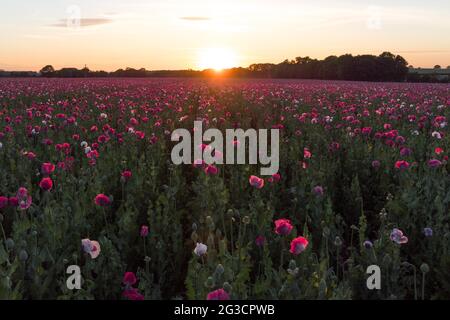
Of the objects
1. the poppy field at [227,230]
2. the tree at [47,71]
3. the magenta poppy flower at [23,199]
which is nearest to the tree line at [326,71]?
the tree at [47,71]

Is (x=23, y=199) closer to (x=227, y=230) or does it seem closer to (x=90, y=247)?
(x=90, y=247)

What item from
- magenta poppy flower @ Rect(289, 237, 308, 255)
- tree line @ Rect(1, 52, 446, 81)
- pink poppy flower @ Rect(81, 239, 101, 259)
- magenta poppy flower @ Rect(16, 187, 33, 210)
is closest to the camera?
magenta poppy flower @ Rect(289, 237, 308, 255)

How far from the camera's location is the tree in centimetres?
6597

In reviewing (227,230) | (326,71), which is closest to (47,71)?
(326,71)

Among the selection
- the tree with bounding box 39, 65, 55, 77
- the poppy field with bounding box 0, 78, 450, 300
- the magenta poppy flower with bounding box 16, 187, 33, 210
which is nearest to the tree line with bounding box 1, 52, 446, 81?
the tree with bounding box 39, 65, 55, 77

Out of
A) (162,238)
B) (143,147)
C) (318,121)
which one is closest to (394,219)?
(162,238)

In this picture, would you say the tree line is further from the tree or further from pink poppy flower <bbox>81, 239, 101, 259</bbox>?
pink poppy flower <bbox>81, 239, 101, 259</bbox>

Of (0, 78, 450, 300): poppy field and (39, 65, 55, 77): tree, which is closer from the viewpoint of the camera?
(0, 78, 450, 300): poppy field

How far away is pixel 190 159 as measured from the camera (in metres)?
7.03

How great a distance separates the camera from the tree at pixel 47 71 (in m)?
66.0

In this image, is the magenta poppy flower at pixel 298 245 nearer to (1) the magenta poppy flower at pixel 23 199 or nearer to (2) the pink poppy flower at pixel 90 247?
(2) the pink poppy flower at pixel 90 247

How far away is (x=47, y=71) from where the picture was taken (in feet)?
221

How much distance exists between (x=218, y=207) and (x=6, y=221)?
2.04m
